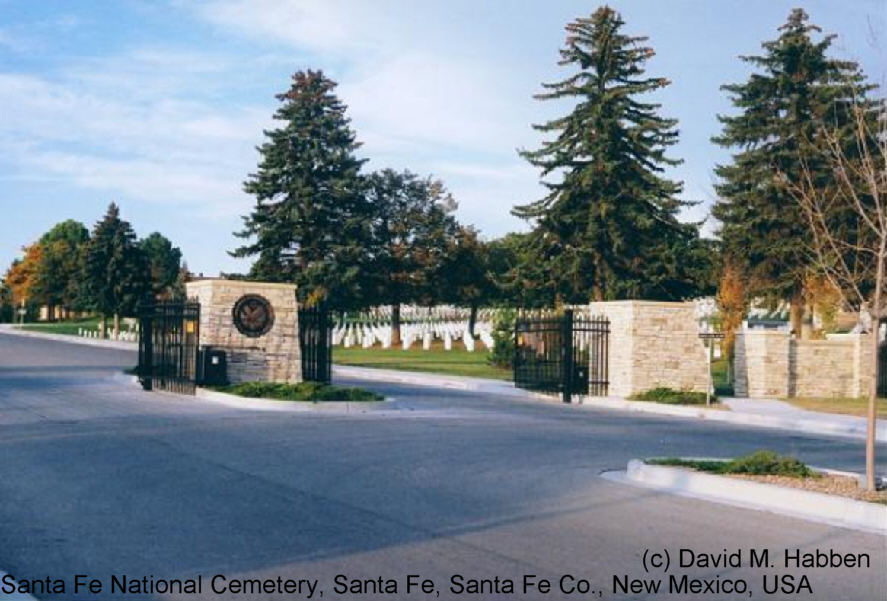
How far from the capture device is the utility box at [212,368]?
984 inches

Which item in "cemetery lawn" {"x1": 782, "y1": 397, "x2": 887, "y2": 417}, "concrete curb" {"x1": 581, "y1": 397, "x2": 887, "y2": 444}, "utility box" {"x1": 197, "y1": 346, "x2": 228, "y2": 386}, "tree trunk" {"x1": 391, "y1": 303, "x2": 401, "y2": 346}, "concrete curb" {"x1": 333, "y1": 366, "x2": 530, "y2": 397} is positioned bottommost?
"concrete curb" {"x1": 581, "y1": 397, "x2": 887, "y2": 444}

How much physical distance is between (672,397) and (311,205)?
36745 millimetres

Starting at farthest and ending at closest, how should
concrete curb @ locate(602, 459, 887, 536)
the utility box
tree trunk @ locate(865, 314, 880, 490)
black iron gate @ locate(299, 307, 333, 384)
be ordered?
black iron gate @ locate(299, 307, 333, 384)
the utility box
tree trunk @ locate(865, 314, 880, 490)
concrete curb @ locate(602, 459, 887, 536)

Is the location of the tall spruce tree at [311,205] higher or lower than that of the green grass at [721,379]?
higher

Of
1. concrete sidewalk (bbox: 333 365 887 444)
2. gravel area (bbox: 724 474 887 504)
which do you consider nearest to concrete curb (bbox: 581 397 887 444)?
concrete sidewalk (bbox: 333 365 887 444)

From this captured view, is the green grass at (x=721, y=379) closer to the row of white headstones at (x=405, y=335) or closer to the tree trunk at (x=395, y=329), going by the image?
the row of white headstones at (x=405, y=335)

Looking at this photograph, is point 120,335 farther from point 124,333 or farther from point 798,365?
point 798,365

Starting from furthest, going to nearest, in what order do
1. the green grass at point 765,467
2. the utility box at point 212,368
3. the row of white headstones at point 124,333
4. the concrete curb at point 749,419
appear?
the row of white headstones at point 124,333 → the utility box at point 212,368 → the concrete curb at point 749,419 → the green grass at point 765,467

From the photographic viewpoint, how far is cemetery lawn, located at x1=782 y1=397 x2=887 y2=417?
25.5m

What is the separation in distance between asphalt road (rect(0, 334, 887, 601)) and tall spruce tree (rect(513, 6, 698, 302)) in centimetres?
2770

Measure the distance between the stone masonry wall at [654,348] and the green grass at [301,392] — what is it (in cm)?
763

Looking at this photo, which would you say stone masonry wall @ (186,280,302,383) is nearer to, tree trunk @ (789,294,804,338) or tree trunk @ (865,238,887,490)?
tree trunk @ (865,238,887,490)

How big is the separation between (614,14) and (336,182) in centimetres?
1938

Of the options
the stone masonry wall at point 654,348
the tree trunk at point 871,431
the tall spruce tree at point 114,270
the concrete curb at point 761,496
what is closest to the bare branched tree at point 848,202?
the tree trunk at point 871,431
